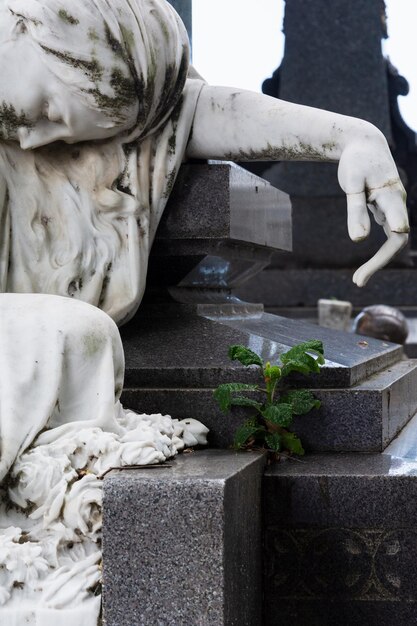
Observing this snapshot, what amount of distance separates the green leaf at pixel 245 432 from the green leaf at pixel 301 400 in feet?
0.41

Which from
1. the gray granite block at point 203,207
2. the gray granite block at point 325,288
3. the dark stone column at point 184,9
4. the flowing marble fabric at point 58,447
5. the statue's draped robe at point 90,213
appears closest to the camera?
the flowing marble fabric at point 58,447

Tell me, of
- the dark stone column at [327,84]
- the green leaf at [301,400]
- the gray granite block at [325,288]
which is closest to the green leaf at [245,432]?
the green leaf at [301,400]

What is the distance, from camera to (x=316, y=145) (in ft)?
13.1

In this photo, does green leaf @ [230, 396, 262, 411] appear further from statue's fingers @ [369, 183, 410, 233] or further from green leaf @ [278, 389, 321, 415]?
statue's fingers @ [369, 183, 410, 233]

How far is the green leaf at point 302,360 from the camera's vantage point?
3479 mm

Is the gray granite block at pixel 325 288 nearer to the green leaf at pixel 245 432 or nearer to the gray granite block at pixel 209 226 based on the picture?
the gray granite block at pixel 209 226

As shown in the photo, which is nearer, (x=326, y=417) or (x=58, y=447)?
(x=58, y=447)

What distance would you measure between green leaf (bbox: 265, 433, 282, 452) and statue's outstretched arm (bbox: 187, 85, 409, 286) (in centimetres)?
57

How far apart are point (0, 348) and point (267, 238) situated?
78.7 inches

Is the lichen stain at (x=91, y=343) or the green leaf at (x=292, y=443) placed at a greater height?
the lichen stain at (x=91, y=343)

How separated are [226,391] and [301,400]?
9.8 inches

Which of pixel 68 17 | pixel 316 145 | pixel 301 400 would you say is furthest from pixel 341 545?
pixel 68 17

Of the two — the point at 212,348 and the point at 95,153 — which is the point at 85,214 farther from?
the point at 212,348

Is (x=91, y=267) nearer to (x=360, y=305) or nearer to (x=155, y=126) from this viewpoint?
(x=155, y=126)
